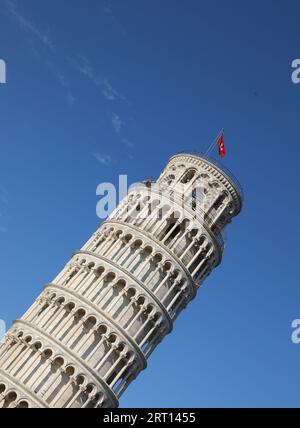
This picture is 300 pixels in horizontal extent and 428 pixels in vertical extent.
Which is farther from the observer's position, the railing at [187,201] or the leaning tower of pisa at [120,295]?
the railing at [187,201]

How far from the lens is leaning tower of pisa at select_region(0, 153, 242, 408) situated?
4362 cm

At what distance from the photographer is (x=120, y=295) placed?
47.3 metres

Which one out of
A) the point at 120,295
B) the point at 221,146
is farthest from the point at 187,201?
the point at 120,295

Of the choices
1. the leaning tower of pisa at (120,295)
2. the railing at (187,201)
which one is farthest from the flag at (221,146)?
the railing at (187,201)

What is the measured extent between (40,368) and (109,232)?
1339cm

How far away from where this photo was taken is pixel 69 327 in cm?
4591

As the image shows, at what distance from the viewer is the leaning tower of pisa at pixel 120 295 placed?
4362cm

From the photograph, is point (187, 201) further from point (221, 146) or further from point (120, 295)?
point (120, 295)

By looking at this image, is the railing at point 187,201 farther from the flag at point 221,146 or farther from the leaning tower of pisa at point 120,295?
the flag at point 221,146

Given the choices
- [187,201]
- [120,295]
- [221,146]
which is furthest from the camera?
[221,146]

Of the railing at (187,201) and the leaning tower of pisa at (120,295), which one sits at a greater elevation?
the railing at (187,201)

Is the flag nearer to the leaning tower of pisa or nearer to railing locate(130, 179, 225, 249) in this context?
the leaning tower of pisa
